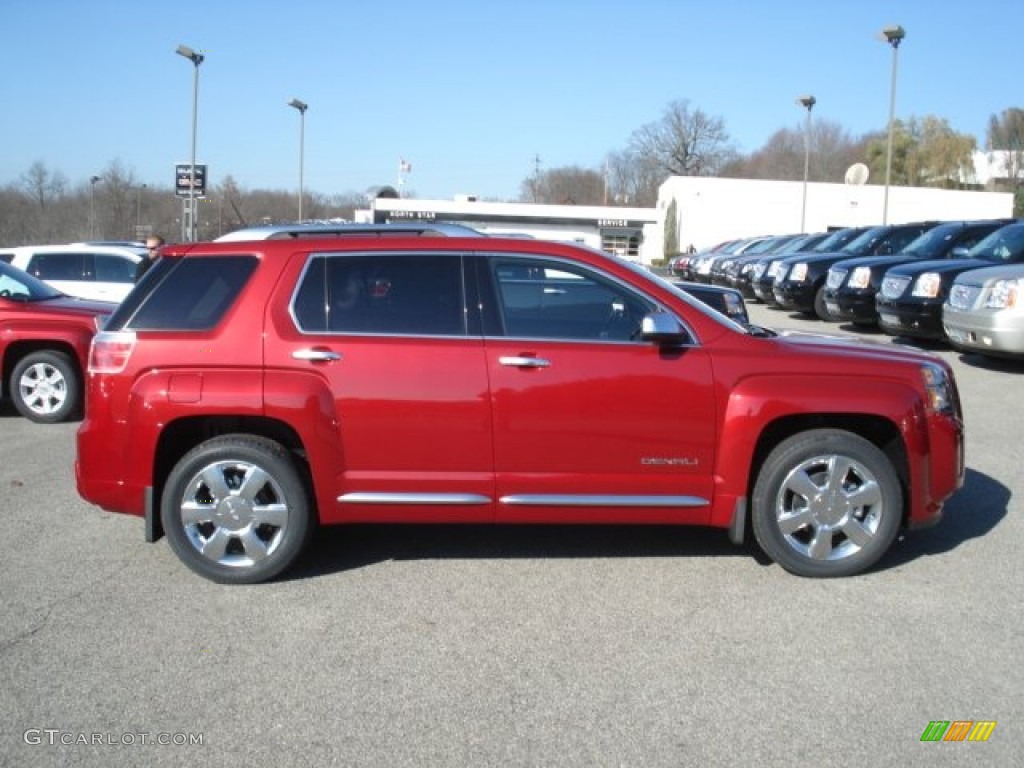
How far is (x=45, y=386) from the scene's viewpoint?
9297 mm

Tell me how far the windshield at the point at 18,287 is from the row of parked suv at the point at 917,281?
10.4 meters

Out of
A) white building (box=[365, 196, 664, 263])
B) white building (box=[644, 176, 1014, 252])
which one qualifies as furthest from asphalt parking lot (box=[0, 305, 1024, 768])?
white building (box=[644, 176, 1014, 252])

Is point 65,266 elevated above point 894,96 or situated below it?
below

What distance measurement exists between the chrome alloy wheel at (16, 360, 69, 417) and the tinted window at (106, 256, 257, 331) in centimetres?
492

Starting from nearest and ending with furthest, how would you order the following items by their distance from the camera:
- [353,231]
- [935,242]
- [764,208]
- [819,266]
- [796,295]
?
[353,231]
[935,242]
[819,266]
[796,295]
[764,208]

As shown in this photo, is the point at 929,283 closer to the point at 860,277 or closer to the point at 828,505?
the point at 860,277

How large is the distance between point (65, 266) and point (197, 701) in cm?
1194

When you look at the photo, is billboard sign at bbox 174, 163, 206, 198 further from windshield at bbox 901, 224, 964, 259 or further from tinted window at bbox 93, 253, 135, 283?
windshield at bbox 901, 224, 964, 259

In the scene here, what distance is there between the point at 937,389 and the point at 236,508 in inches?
145

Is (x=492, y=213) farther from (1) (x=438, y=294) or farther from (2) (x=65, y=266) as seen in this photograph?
(1) (x=438, y=294)

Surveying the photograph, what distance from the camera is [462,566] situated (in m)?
5.18

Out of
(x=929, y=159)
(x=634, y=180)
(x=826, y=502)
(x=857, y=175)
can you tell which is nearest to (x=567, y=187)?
(x=634, y=180)

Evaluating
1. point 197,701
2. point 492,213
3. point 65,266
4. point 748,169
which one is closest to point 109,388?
point 197,701

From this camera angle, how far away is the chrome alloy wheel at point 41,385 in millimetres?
9297
